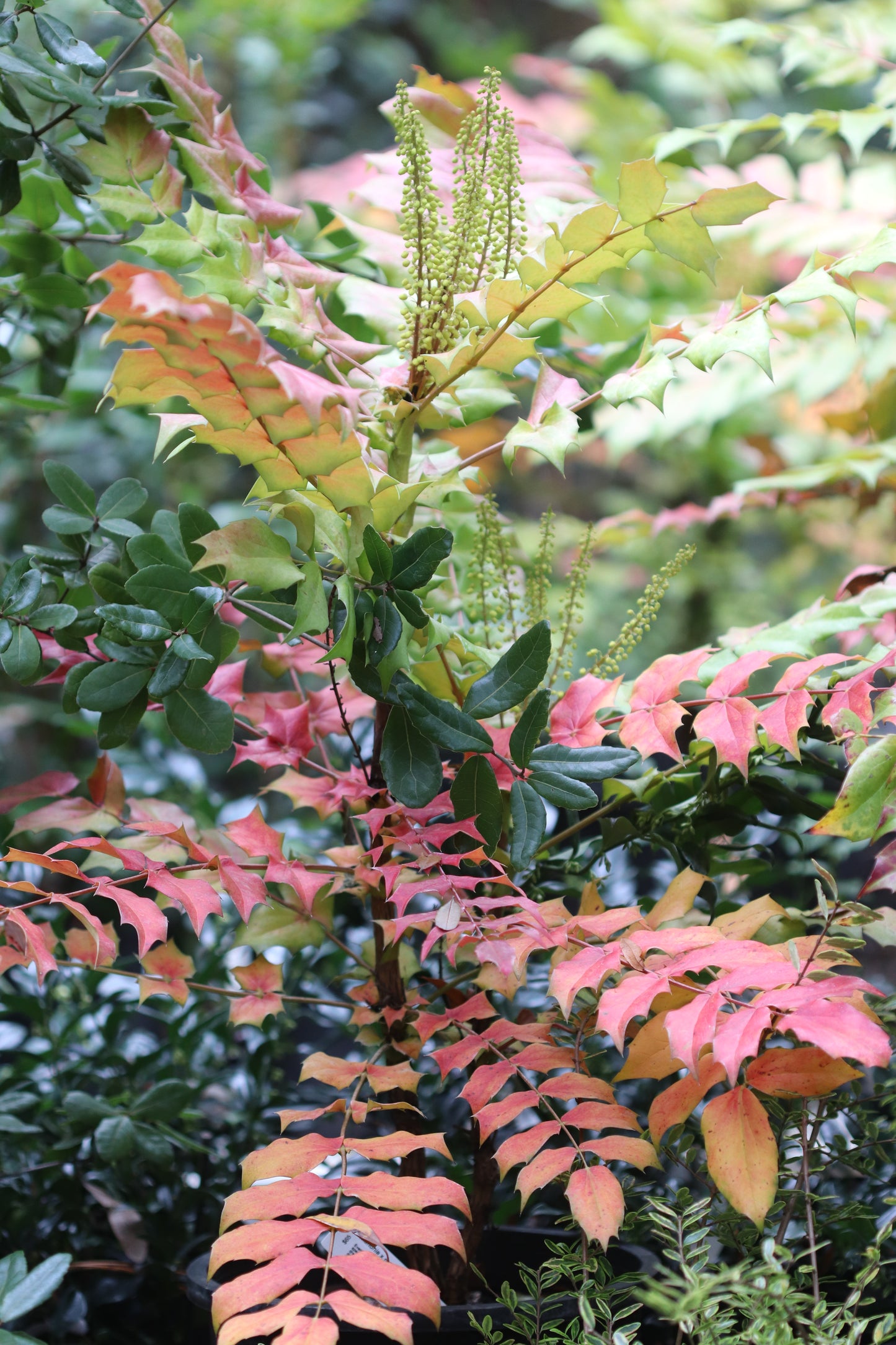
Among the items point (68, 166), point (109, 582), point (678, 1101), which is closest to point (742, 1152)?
point (678, 1101)

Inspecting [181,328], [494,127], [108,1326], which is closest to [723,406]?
[494,127]

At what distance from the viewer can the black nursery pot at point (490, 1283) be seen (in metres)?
0.59

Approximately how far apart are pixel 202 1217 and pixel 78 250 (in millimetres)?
847

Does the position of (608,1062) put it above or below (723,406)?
below

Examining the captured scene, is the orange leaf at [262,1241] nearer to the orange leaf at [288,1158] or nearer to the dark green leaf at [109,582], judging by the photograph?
the orange leaf at [288,1158]

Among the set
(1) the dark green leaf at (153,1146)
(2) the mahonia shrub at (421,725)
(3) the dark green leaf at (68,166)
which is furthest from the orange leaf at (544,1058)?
(3) the dark green leaf at (68,166)

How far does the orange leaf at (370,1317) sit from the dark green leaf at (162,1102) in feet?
1.18

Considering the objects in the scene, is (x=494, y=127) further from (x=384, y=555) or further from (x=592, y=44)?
(x=592, y=44)

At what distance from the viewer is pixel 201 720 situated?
61 cm

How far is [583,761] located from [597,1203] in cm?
24

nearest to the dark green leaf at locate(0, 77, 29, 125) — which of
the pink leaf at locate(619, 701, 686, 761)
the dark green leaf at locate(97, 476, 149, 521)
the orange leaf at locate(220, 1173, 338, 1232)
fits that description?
the dark green leaf at locate(97, 476, 149, 521)

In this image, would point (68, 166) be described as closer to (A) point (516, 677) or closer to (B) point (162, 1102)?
(A) point (516, 677)

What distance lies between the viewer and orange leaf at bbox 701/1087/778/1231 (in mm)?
494

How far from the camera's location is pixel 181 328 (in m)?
0.49
